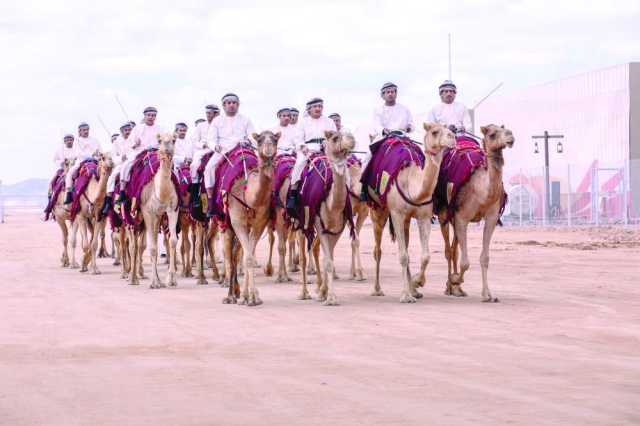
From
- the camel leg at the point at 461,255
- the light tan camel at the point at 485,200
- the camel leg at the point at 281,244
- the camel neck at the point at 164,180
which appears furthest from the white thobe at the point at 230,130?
the camel leg at the point at 461,255

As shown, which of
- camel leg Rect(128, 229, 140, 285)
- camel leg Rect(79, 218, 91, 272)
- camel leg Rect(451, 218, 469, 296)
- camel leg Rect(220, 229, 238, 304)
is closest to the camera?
camel leg Rect(220, 229, 238, 304)

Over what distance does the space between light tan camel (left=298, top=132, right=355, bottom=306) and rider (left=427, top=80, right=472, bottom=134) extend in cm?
265

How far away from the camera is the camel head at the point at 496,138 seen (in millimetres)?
14633

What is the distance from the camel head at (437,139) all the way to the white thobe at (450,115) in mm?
2055

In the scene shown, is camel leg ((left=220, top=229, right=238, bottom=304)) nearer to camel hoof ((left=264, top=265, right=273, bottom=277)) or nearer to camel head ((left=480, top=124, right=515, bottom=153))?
camel hoof ((left=264, top=265, right=273, bottom=277))

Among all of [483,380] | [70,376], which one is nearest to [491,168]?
[483,380]

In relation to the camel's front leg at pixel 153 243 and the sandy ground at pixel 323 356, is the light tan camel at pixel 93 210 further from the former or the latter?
the sandy ground at pixel 323 356

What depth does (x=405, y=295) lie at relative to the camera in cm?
1506

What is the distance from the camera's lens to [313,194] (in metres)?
15.1

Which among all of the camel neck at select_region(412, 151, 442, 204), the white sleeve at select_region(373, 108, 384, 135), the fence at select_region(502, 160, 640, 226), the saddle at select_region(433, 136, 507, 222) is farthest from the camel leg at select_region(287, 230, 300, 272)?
the fence at select_region(502, 160, 640, 226)

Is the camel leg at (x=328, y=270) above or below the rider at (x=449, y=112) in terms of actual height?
below

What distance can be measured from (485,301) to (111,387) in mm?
7627

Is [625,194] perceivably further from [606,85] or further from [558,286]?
[558,286]

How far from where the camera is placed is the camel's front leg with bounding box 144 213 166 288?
1834 cm
